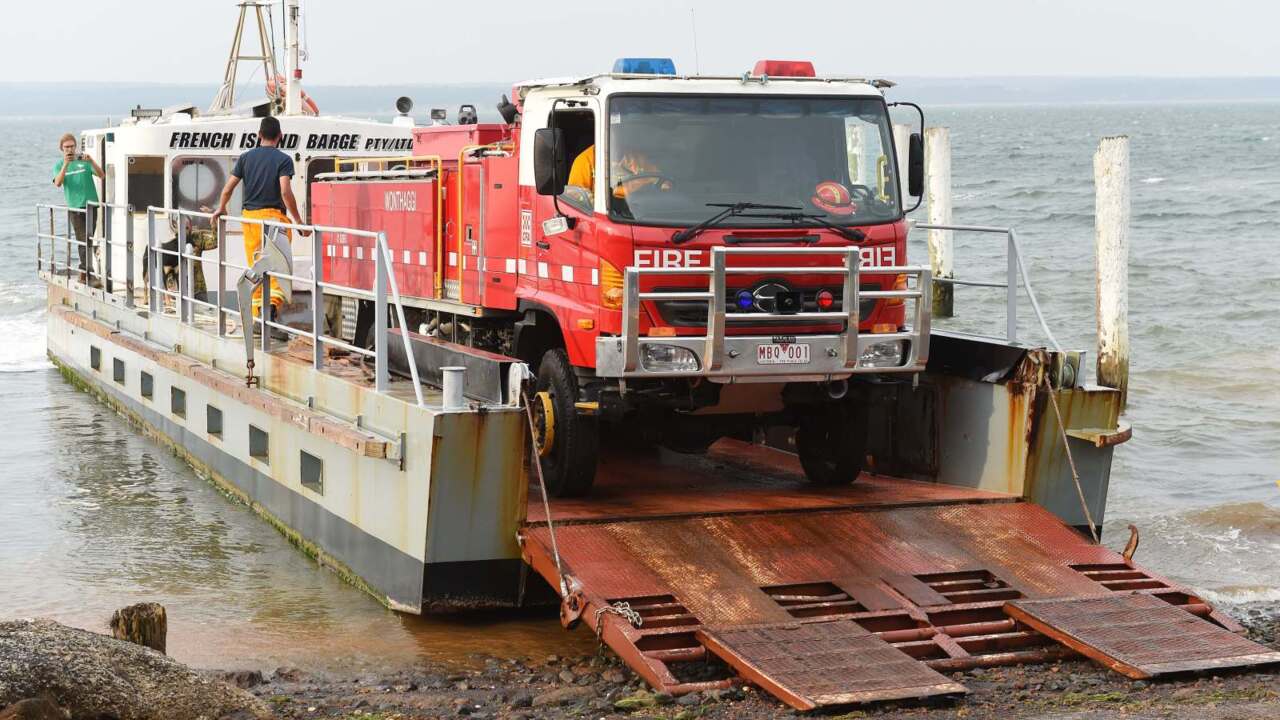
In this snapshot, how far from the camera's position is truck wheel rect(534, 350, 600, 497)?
9641 mm

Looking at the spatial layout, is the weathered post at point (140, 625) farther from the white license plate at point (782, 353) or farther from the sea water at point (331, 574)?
the white license plate at point (782, 353)

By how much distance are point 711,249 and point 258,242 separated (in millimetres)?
5200

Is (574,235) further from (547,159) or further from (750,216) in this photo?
(750,216)

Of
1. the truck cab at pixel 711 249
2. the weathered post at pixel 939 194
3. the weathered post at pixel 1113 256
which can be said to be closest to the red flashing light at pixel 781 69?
the truck cab at pixel 711 249

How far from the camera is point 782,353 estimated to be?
9.25 metres

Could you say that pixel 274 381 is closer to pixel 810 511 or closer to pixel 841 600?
pixel 810 511

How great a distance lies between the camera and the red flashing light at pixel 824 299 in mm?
9398

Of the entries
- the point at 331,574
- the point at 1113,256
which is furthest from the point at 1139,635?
the point at 1113,256

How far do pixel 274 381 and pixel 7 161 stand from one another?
9102 cm

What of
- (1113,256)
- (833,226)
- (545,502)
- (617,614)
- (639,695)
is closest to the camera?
(639,695)

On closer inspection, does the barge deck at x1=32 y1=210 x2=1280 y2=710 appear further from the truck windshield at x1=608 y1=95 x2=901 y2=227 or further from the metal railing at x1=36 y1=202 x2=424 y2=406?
the truck windshield at x1=608 y1=95 x2=901 y2=227

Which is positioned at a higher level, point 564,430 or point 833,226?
point 833,226

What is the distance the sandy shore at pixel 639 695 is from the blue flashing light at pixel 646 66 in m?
3.32

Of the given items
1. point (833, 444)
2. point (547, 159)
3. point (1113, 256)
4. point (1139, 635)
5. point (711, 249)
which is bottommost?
point (1139, 635)
